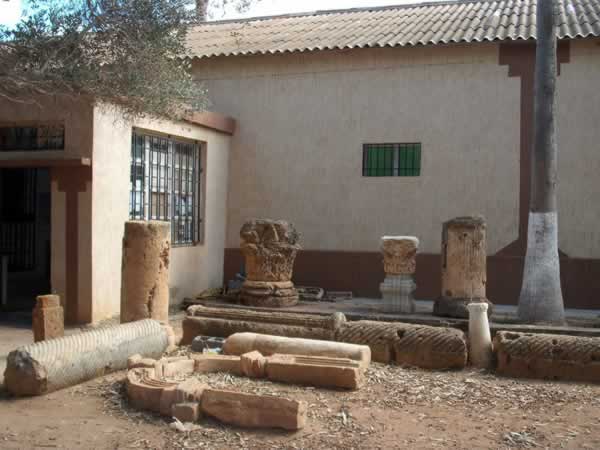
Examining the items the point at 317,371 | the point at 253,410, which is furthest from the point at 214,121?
the point at 253,410

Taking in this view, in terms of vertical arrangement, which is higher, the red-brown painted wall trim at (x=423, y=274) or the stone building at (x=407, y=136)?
the stone building at (x=407, y=136)

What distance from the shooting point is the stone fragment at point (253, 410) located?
17.2ft

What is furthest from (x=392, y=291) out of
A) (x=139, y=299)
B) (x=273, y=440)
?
(x=273, y=440)

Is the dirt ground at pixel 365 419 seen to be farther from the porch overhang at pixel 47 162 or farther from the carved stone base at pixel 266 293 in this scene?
the carved stone base at pixel 266 293

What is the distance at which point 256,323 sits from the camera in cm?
806

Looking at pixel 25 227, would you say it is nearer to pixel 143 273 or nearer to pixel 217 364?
pixel 143 273

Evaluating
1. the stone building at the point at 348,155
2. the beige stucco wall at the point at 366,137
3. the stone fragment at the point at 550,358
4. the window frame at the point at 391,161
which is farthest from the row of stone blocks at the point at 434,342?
the window frame at the point at 391,161

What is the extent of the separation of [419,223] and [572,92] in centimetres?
337

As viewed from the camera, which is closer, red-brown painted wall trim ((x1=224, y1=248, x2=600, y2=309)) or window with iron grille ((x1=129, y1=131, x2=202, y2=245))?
window with iron grille ((x1=129, y1=131, x2=202, y2=245))

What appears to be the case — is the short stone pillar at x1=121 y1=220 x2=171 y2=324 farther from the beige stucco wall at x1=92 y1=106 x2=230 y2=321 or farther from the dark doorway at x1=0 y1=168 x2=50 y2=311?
the dark doorway at x1=0 y1=168 x2=50 y2=311

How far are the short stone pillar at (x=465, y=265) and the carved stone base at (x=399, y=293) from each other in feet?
2.65

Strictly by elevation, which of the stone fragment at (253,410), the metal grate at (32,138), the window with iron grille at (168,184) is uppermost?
the metal grate at (32,138)

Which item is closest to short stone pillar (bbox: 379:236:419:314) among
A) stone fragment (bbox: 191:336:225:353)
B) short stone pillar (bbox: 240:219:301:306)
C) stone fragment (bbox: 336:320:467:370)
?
short stone pillar (bbox: 240:219:301:306)

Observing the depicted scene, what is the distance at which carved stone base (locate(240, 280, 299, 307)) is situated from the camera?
10.7 m
